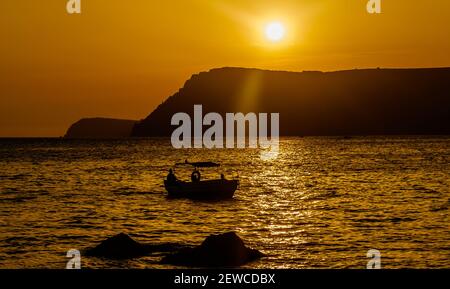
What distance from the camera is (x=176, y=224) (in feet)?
138

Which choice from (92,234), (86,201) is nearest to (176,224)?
(92,234)

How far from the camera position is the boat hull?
57438 mm

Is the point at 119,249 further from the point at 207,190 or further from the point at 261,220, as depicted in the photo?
the point at 207,190

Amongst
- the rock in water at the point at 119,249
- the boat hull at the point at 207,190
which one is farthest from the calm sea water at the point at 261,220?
the boat hull at the point at 207,190

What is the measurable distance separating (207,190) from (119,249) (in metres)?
29.5

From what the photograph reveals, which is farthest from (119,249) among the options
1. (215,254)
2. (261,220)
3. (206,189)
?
(206,189)

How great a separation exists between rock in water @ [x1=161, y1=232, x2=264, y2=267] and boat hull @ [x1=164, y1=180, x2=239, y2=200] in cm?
A: 3147

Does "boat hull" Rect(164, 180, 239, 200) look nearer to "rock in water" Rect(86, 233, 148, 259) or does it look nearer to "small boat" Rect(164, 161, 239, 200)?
"small boat" Rect(164, 161, 239, 200)

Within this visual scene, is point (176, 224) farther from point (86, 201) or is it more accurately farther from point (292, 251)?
point (86, 201)

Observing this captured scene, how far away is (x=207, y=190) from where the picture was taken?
188 ft

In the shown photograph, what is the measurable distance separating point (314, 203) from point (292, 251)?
85.4ft

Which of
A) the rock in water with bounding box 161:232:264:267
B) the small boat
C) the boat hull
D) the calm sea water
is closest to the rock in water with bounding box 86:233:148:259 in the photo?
the calm sea water

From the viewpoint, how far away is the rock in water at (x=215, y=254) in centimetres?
2503
